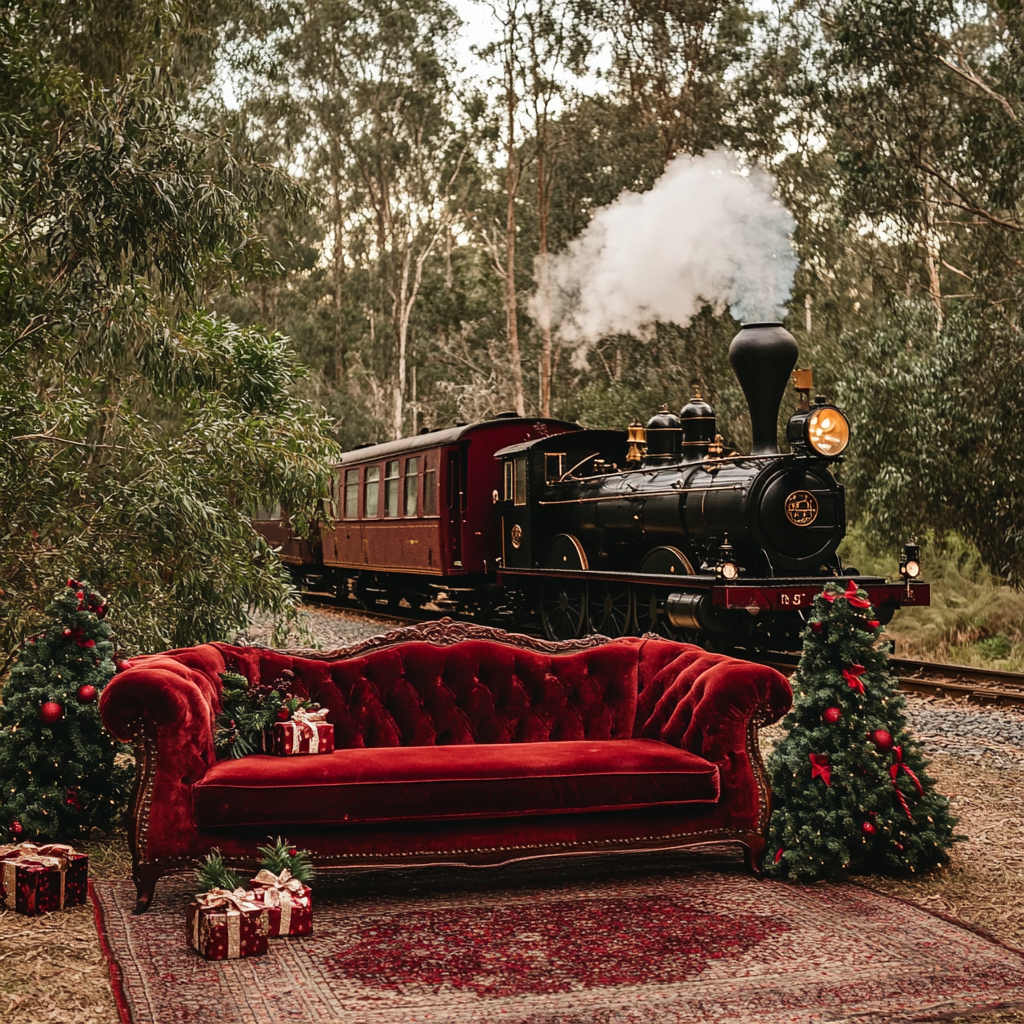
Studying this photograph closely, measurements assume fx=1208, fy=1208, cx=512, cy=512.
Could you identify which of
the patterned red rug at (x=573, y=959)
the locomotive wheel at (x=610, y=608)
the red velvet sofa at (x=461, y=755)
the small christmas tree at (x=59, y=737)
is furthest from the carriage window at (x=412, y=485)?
the patterned red rug at (x=573, y=959)

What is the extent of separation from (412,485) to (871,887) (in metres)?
9.83

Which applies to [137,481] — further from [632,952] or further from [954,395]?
[954,395]

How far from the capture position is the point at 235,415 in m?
8.16

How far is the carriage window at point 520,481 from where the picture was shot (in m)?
11.6

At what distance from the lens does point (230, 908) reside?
3.59 meters

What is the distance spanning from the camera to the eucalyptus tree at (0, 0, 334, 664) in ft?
23.2

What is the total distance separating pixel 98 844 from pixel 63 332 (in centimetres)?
362

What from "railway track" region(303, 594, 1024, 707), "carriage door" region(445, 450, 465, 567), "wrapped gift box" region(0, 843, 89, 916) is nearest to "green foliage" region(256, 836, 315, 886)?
"wrapped gift box" region(0, 843, 89, 916)

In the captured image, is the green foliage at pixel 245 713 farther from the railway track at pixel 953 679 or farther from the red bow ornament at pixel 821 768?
the railway track at pixel 953 679

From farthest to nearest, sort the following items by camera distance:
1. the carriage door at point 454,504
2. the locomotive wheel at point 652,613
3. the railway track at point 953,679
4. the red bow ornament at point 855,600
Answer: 1. the carriage door at point 454,504
2. the locomotive wheel at point 652,613
3. the railway track at point 953,679
4. the red bow ornament at point 855,600

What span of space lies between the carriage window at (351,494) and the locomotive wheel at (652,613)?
7.01 m

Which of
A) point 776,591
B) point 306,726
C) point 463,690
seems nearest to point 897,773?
Answer: point 463,690

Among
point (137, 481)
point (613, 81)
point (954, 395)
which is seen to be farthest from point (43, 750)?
point (613, 81)

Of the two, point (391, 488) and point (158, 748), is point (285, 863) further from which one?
point (391, 488)
